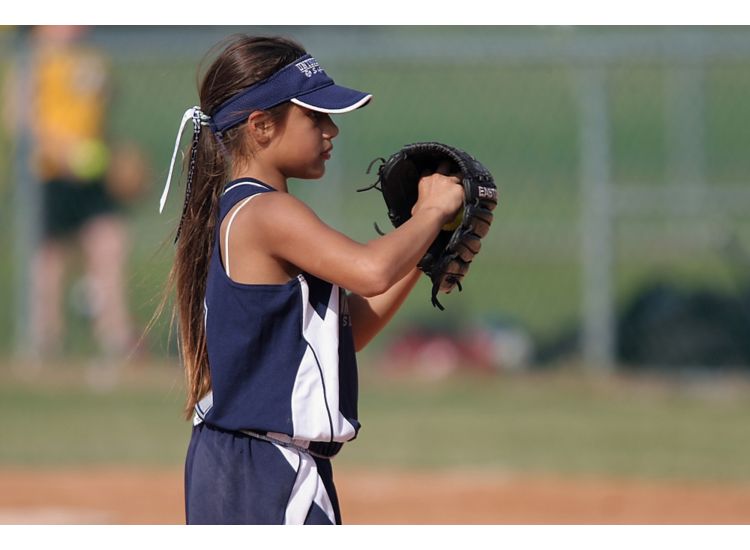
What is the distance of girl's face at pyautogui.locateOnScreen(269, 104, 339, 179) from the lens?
2.87 m

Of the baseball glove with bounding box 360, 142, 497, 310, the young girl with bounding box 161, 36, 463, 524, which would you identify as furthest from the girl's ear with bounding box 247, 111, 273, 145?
the baseball glove with bounding box 360, 142, 497, 310

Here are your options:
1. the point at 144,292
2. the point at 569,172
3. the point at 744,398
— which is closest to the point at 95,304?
the point at 144,292

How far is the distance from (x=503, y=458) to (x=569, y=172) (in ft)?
31.8

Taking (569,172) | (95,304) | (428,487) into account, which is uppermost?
(569,172)

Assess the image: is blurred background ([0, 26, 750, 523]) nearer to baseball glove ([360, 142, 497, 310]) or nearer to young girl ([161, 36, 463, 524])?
baseball glove ([360, 142, 497, 310])

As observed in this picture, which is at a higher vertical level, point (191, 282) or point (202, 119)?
point (202, 119)

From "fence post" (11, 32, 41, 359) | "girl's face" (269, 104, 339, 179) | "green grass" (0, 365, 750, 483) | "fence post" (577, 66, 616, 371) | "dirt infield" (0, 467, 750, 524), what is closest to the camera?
"girl's face" (269, 104, 339, 179)

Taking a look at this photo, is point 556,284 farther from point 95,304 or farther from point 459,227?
point 459,227

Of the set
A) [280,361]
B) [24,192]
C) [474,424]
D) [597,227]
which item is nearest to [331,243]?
[280,361]

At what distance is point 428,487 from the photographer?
23.3 feet

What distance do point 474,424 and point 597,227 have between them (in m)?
2.44

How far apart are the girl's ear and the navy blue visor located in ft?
0.05

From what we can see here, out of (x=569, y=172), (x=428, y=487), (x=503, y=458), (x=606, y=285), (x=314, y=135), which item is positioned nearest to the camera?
(x=314, y=135)

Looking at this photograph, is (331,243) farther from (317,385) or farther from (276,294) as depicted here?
(317,385)
